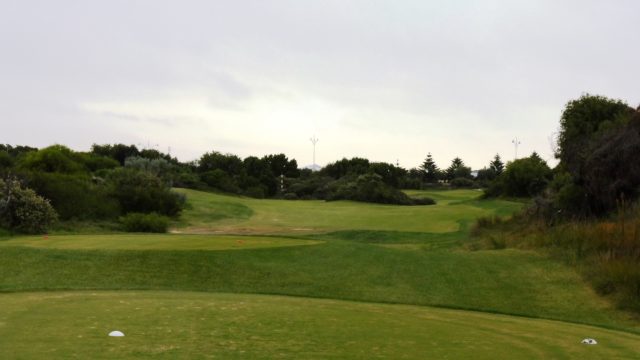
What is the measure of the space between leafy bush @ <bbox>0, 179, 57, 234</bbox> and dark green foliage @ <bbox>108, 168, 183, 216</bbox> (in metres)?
10.2

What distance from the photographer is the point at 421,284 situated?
50.0 ft

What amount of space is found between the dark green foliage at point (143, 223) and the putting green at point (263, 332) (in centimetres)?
1996

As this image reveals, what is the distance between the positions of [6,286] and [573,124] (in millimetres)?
34541

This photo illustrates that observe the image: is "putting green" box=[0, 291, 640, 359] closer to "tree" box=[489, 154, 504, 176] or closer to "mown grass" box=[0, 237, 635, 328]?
"mown grass" box=[0, 237, 635, 328]

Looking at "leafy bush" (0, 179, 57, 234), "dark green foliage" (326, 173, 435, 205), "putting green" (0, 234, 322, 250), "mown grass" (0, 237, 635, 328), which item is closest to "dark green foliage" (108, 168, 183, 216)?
"leafy bush" (0, 179, 57, 234)

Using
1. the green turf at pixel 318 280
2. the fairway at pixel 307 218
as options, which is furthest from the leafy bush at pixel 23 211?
the fairway at pixel 307 218

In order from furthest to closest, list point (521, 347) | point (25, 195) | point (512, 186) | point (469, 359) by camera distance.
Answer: point (512, 186)
point (25, 195)
point (521, 347)
point (469, 359)

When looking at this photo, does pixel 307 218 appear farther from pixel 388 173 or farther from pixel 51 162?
pixel 388 173

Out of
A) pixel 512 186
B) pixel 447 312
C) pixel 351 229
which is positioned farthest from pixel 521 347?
pixel 512 186

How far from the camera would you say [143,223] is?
32000 mm

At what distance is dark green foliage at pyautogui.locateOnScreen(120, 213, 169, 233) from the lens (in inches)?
1244

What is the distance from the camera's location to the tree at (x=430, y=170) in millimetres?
121425

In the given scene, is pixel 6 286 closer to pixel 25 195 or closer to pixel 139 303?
pixel 139 303

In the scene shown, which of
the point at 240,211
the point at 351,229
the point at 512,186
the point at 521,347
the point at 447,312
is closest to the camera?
the point at 521,347
